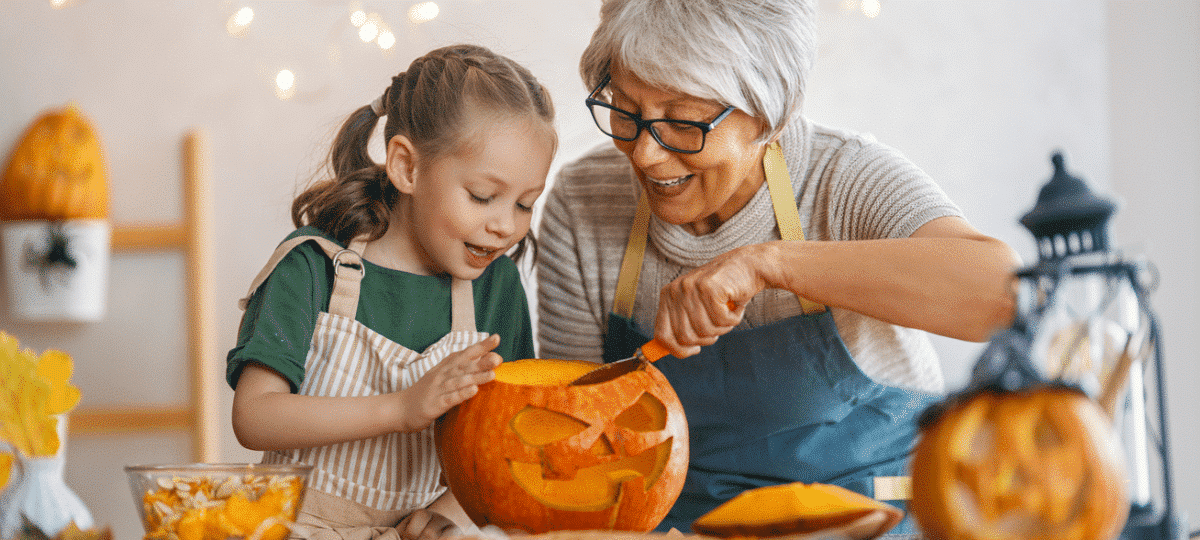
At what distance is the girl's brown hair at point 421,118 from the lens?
3.59 feet

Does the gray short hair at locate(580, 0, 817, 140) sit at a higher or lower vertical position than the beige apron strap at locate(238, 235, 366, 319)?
higher

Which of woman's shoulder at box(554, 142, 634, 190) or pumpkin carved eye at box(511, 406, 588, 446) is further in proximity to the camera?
woman's shoulder at box(554, 142, 634, 190)

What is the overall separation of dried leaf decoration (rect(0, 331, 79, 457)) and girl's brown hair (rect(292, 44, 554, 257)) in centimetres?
48

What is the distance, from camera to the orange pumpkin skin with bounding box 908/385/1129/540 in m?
0.41

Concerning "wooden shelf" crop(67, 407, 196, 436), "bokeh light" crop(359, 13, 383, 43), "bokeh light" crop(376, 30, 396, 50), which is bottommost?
"wooden shelf" crop(67, 407, 196, 436)

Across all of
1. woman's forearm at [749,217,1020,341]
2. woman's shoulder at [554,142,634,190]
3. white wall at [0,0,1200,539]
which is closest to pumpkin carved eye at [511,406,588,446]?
woman's forearm at [749,217,1020,341]

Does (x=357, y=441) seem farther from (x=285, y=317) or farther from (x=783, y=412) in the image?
(x=783, y=412)

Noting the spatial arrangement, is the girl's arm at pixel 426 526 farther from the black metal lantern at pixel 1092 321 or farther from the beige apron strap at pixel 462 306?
the black metal lantern at pixel 1092 321

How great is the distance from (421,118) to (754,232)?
19.1 inches

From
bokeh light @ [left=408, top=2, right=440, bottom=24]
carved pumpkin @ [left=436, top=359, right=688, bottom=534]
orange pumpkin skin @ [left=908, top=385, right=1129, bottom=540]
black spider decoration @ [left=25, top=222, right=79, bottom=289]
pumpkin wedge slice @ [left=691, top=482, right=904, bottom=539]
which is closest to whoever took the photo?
orange pumpkin skin @ [left=908, top=385, right=1129, bottom=540]

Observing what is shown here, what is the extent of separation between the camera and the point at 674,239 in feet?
3.93

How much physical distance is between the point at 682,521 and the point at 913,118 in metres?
1.43

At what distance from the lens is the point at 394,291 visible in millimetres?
1092

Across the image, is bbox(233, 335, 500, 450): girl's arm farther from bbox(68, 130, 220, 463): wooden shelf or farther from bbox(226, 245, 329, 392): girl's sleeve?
bbox(68, 130, 220, 463): wooden shelf
